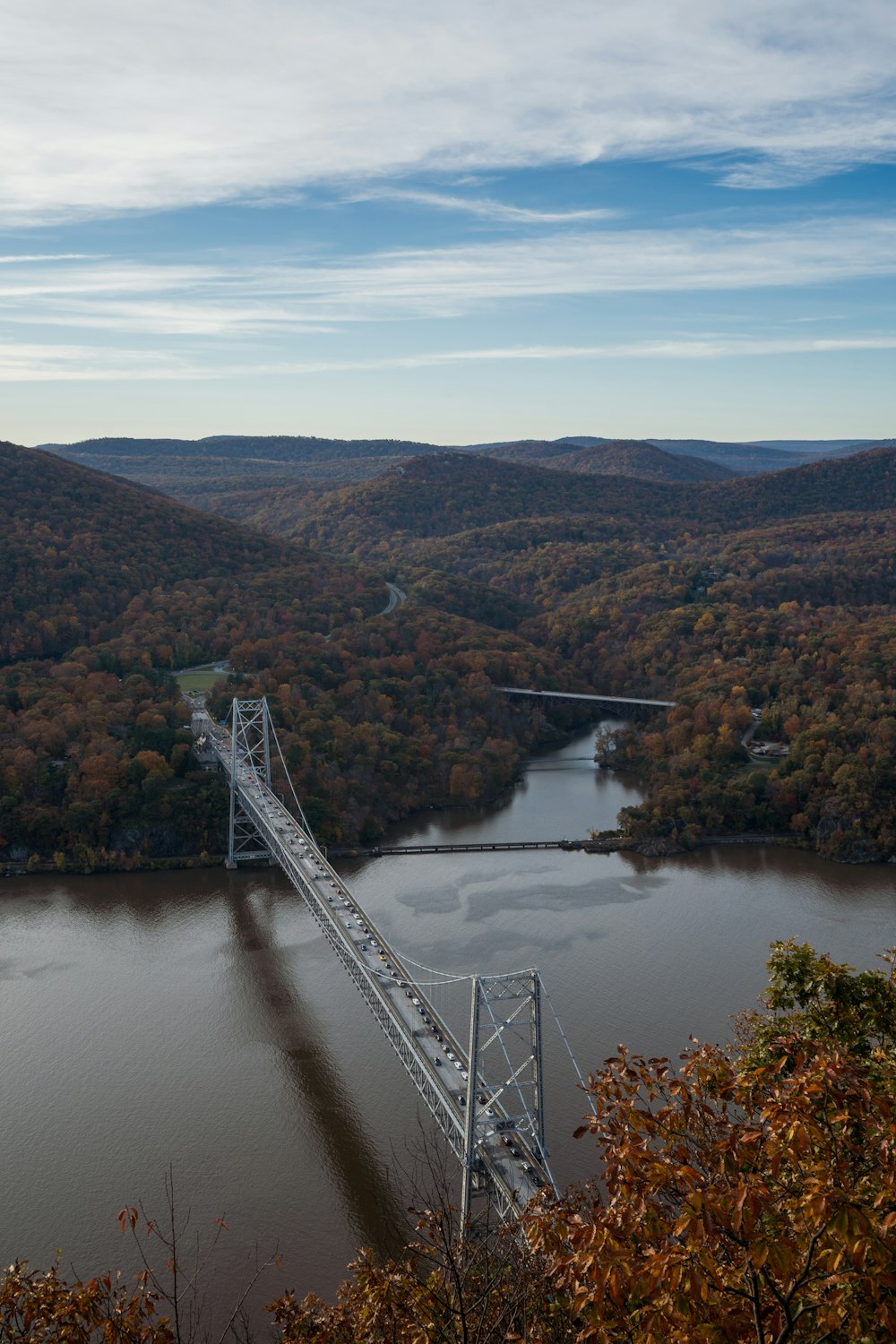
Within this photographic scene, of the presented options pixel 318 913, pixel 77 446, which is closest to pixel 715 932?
pixel 318 913

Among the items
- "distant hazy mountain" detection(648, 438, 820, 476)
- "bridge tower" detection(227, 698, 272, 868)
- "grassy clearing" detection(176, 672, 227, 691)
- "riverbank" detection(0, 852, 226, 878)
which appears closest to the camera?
"riverbank" detection(0, 852, 226, 878)

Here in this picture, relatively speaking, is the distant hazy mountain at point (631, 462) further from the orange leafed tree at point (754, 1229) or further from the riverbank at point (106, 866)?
the orange leafed tree at point (754, 1229)

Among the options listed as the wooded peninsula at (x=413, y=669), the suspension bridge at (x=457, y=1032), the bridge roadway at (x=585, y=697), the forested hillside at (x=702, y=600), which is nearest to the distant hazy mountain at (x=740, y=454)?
the forested hillside at (x=702, y=600)

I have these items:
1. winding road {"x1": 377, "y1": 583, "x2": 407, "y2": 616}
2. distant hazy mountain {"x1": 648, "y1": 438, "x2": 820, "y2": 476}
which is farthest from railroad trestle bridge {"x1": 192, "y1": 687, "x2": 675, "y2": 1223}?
distant hazy mountain {"x1": 648, "y1": 438, "x2": 820, "y2": 476}

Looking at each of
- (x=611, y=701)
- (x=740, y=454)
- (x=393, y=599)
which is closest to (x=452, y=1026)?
(x=611, y=701)

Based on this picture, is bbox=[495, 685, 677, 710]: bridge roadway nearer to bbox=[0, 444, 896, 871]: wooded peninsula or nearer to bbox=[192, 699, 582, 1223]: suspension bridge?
bbox=[0, 444, 896, 871]: wooded peninsula

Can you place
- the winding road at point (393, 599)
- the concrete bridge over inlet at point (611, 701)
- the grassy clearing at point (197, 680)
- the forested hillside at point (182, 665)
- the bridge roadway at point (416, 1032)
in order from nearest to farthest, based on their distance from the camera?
the bridge roadway at point (416, 1032), the forested hillside at point (182, 665), the grassy clearing at point (197, 680), the concrete bridge over inlet at point (611, 701), the winding road at point (393, 599)
